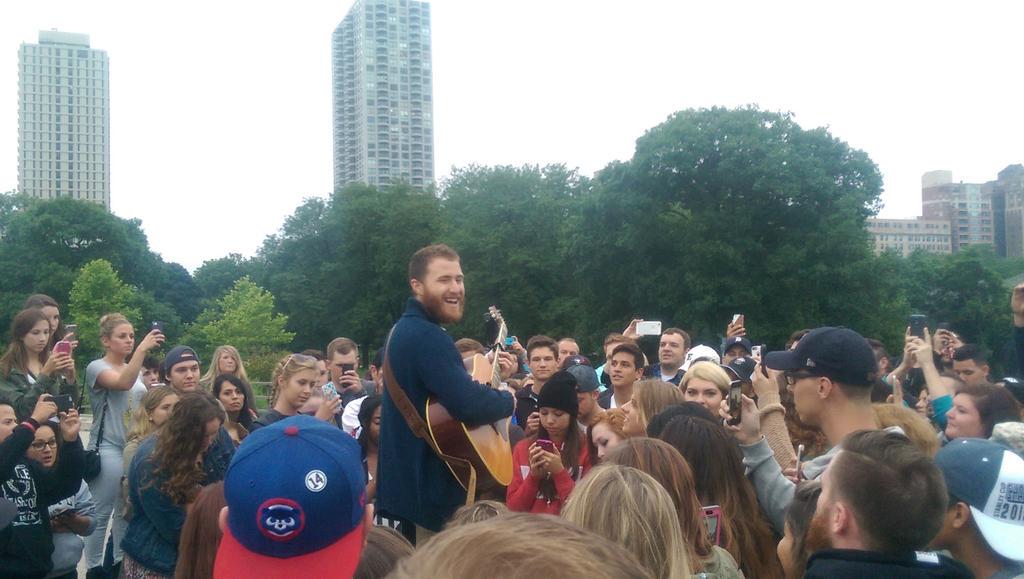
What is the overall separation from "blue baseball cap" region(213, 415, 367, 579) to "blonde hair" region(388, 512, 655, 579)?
43.2 inches

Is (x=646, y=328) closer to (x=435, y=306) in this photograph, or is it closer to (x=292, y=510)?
(x=435, y=306)

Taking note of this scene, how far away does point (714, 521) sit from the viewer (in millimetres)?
3539

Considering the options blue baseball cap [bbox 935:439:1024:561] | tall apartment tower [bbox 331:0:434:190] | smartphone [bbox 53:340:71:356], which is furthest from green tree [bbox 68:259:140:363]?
tall apartment tower [bbox 331:0:434:190]

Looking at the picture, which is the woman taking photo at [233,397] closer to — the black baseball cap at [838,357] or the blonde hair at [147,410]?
the blonde hair at [147,410]

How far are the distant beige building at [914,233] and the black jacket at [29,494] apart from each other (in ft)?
404

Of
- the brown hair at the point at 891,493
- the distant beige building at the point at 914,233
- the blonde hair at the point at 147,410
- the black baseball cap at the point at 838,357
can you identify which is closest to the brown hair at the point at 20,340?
the blonde hair at the point at 147,410

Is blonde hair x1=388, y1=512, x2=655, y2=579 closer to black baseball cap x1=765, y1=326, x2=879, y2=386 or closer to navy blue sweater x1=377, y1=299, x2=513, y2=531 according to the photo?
navy blue sweater x1=377, y1=299, x2=513, y2=531

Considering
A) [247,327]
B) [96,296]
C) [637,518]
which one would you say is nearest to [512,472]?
[637,518]

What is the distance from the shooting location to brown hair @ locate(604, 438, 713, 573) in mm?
3100

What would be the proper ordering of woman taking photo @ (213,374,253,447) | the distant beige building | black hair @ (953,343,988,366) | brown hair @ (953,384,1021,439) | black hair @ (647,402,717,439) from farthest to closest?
1. the distant beige building
2. black hair @ (953,343,988,366)
3. woman taking photo @ (213,374,253,447)
4. brown hair @ (953,384,1021,439)
5. black hair @ (647,402,717,439)

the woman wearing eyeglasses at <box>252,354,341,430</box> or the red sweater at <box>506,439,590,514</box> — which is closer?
the red sweater at <box>506,439,590,514</box>

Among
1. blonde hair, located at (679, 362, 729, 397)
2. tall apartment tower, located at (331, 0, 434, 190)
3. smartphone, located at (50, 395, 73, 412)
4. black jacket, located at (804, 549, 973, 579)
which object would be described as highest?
tall apartment tower, located at (331, 0, 434, 190)

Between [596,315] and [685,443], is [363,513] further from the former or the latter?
[596,315]

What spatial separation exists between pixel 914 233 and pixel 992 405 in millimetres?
128249
